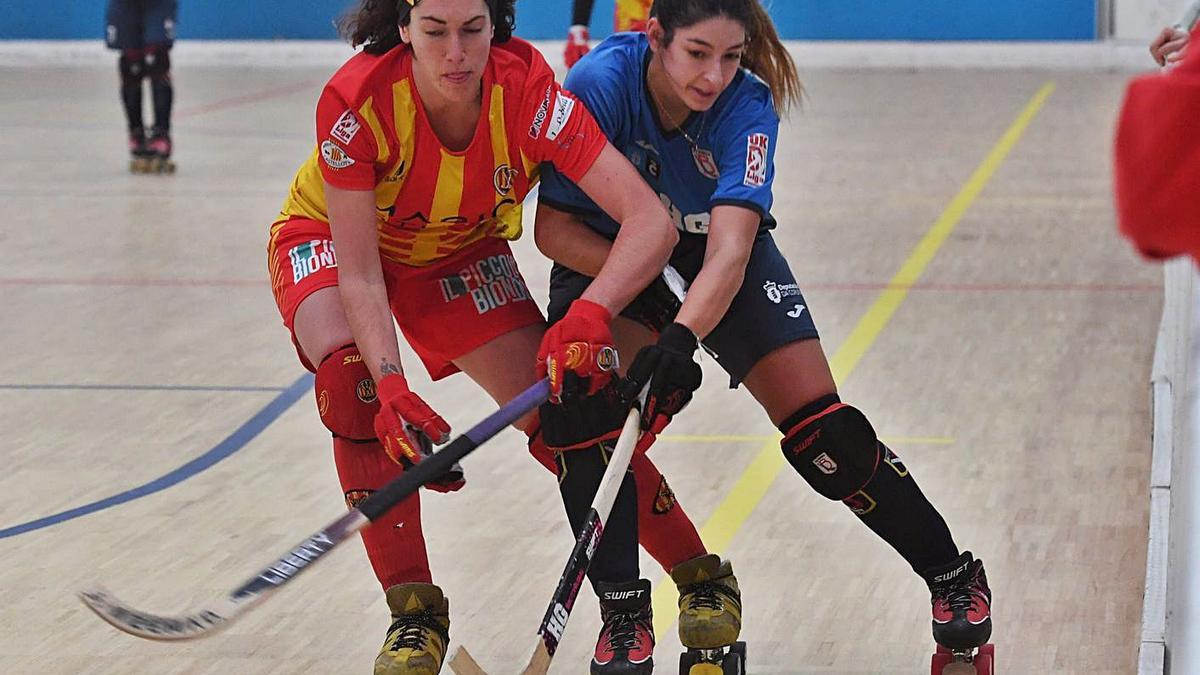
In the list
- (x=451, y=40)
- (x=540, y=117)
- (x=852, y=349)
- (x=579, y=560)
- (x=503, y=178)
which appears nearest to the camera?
(x=579, y=560)

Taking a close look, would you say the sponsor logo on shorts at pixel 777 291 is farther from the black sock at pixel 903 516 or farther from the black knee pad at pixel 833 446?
the black sock at pixel 903 516

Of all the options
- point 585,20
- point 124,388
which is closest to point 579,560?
point 124,388

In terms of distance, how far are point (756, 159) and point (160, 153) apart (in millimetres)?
6513

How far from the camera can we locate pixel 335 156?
265cm

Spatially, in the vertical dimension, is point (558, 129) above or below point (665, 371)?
above

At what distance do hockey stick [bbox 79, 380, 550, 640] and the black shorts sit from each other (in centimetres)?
50

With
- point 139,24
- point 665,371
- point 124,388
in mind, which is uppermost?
point 665,371

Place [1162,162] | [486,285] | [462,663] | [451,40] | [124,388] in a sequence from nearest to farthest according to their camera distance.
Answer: [1162,162] < [462,663] < [451,40] < [486,285] < [124,388]

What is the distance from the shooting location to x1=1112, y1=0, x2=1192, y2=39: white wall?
496 inches

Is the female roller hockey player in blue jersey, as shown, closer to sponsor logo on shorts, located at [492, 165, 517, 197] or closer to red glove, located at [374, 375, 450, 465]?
sponsor logo on shorts, located at [492, 165, 517, 197]

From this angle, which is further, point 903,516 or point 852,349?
point 852,349

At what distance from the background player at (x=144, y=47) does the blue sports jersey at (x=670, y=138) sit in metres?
6.09

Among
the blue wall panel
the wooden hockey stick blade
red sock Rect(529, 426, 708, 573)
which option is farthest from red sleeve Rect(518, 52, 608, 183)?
the blue wall panel

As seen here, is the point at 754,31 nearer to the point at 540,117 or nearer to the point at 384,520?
the point at 540,117
